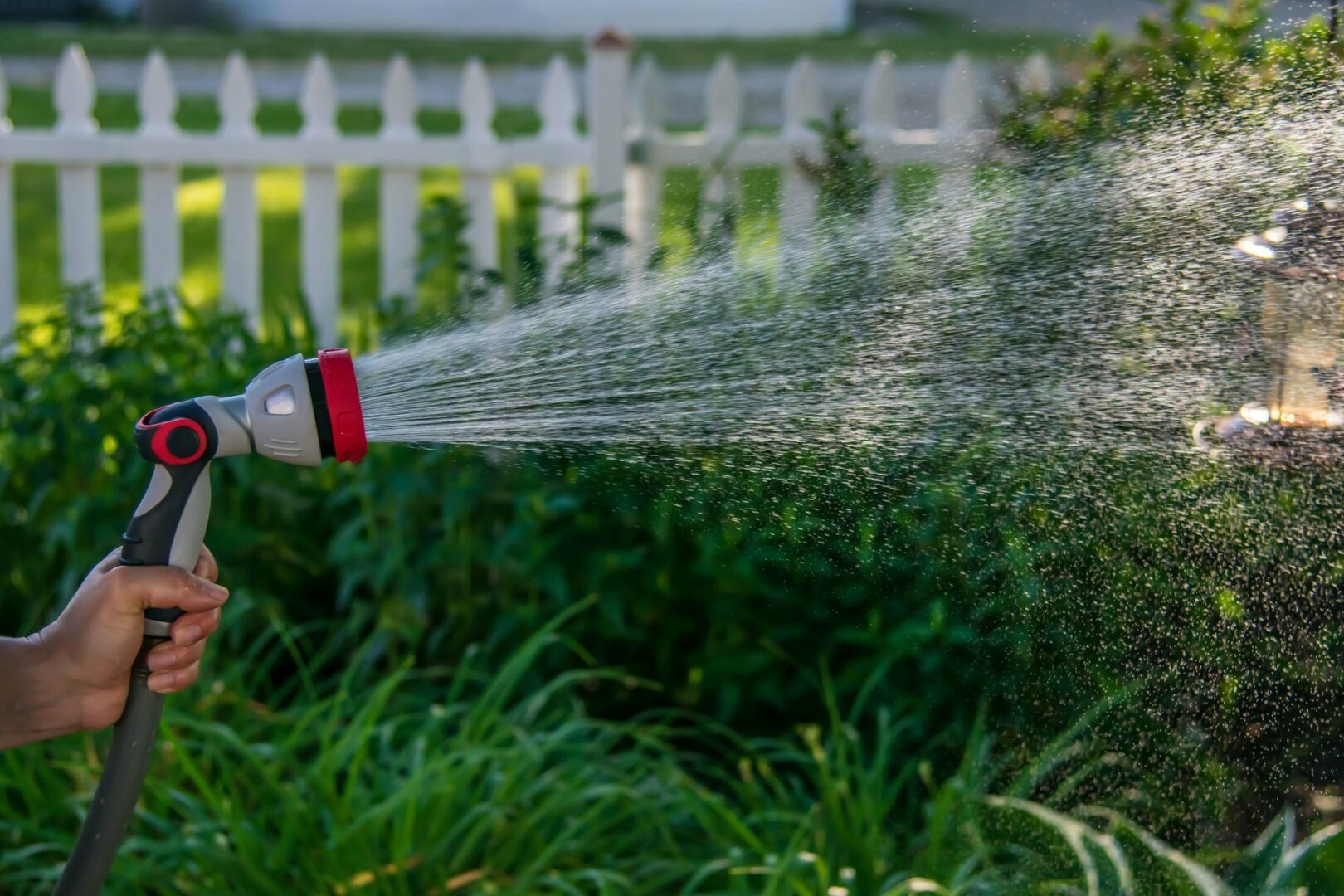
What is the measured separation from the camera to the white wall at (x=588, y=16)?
606 inches

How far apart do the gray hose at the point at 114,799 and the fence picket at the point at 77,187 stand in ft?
10.9

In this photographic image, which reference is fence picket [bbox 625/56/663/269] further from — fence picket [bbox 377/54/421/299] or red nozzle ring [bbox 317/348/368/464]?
red nozzle ring [bbox 317/348/368/464]

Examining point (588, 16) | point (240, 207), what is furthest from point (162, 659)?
point (588, 16)

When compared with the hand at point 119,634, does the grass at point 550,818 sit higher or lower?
lower

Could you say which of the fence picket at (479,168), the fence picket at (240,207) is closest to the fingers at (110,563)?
the fence picket at (479,168)

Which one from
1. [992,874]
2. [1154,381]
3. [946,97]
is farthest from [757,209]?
[992,874]

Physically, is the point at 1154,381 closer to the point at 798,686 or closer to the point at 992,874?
the point at 992,874

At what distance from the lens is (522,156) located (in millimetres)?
4273

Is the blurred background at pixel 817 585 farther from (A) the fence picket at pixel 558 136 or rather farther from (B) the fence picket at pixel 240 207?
(B) the fence picket at pixel 240 207

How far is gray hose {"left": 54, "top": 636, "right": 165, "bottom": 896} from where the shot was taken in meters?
1.40

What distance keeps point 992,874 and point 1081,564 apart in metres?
0.50

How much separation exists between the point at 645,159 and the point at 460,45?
11.6 meters

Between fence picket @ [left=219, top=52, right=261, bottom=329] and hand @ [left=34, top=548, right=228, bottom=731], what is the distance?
3.10 metres

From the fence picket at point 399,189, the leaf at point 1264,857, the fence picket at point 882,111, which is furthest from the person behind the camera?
the fence picket at point 399,189
